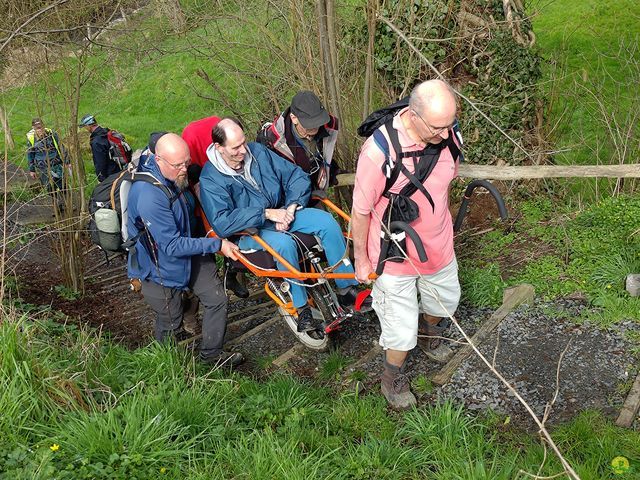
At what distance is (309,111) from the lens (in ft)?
15.9

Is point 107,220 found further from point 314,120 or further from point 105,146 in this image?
point 105,146

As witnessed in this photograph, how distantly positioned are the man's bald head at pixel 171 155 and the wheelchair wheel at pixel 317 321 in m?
1.21

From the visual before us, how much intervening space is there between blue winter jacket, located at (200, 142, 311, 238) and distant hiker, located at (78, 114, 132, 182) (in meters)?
5.88

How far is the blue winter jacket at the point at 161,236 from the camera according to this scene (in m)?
4.50

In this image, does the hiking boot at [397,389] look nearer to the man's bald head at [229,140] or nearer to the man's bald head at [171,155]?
the man's bald head at [229,140]

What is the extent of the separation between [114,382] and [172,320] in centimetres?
132

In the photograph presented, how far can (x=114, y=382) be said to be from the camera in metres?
3.90

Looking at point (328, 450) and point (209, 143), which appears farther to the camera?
point (209, 143)

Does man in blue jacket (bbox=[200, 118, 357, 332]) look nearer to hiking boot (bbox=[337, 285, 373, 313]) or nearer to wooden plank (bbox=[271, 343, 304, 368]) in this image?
hiking boot (bbox=[337, 285, 373, 313])

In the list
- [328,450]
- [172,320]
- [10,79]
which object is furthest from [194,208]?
[10,79]

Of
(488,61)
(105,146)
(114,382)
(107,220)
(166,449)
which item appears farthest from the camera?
(105,146)

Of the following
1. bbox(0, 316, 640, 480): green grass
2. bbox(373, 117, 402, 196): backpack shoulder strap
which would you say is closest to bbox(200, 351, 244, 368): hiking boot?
bbox(0, 316, 640, 480): green grass

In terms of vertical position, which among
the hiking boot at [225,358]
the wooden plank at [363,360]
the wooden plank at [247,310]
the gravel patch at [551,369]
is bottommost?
the wooden plank at [247,310]

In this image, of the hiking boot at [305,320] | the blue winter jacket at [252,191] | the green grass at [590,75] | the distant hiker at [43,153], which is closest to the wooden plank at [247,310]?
the hiking boot at [305,320]
